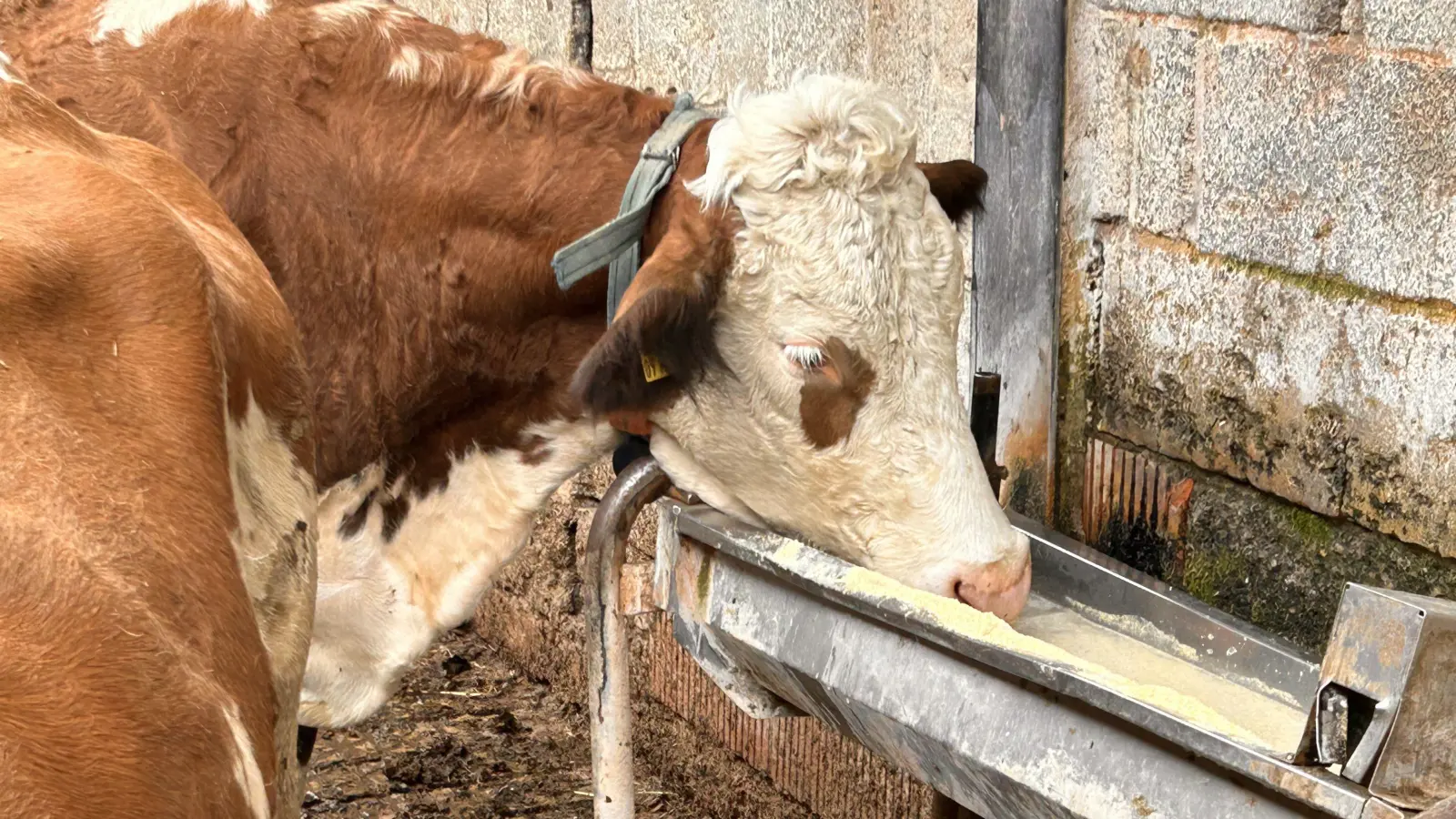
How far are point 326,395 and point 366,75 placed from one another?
24.3 inches

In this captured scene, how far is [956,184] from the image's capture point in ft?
10.1

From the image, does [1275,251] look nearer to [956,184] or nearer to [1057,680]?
[956,184]

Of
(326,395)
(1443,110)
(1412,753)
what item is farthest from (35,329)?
(1443,110)

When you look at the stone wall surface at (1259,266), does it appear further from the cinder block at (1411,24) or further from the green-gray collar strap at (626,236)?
the green-gray collar strap at (626,236)

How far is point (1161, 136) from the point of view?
10.0 feet

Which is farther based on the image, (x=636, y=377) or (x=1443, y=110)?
(x=636, y=377)

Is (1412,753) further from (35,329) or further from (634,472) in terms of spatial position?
(634,472)

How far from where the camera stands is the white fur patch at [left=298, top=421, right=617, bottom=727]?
3377 mm

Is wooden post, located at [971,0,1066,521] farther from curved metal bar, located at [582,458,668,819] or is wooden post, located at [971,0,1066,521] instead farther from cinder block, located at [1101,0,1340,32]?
curved metal bar, located at [582,458,668,819]

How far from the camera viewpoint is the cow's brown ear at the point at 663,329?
108 inches

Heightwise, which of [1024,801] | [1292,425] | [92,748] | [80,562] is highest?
[80,562]

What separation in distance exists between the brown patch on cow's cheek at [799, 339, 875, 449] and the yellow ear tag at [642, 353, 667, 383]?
254mm

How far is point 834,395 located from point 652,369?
1.09 ft

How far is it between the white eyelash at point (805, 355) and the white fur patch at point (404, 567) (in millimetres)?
608
